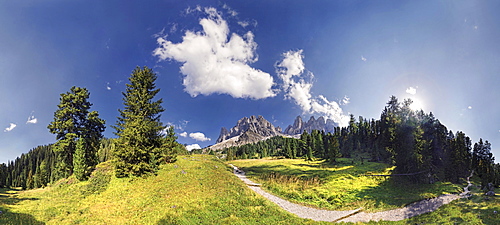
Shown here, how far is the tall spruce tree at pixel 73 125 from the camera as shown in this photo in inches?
1406

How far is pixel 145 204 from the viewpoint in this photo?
21.0 meters

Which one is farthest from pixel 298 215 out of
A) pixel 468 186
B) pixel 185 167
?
pixel 468 186

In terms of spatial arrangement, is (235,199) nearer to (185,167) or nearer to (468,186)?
(185,167)

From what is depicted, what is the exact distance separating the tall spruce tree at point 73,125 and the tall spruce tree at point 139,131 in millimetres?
11042

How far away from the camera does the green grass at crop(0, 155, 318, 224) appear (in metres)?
17.9

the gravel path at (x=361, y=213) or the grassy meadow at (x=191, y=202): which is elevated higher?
the grassy meadow at (x=191, y=202)

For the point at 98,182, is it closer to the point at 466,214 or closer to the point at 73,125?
the point at 73,125

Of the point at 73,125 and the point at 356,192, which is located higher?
the point at 73,125

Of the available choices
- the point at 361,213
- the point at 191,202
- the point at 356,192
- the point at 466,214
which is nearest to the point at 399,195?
the point at 356,192

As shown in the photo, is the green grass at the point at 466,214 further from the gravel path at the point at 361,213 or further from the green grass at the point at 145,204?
the green grass at the point at 145,204

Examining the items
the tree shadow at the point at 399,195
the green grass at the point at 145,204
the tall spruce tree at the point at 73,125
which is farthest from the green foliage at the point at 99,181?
the tree shadow at the point at 399,195

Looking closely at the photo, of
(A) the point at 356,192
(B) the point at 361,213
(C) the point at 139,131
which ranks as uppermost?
(C) the point at 139,131

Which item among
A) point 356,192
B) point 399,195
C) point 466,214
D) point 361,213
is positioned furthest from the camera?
point 356,192

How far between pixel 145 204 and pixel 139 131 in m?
11.7
